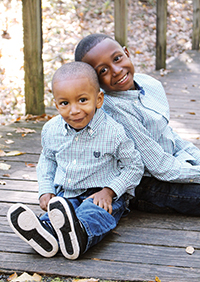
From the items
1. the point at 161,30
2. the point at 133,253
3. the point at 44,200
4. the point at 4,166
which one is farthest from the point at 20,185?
the point at 161,30

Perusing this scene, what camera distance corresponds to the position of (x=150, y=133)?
2268 mm

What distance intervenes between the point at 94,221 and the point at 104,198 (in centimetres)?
17

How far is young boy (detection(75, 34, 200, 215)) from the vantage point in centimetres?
212

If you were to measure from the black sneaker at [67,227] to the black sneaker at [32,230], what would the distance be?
5cm

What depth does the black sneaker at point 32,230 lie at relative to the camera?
173 centimetres

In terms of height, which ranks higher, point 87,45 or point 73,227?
Result: point 87,45

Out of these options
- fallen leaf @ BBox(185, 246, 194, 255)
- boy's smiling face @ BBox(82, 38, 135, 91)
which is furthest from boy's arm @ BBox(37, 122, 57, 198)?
fallen leaf @ BBox(185, 246, 194, 255)

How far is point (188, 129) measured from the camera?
3.95 meters

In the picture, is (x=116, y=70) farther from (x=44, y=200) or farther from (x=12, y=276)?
(x=12, y=276)

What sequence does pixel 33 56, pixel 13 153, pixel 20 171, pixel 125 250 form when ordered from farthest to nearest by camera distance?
pixel 33 56 < pixel 13 153 < pixel 20 171 < pixel 125 250

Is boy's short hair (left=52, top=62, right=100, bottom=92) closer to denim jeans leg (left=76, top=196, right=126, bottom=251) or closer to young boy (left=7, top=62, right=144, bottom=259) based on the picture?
young boy (left=7, top=62, right=144, bottom=259)

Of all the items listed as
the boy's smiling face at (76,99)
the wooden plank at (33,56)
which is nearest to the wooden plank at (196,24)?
the wooden plank at (33,56)

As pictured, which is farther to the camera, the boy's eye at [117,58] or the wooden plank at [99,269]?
the boy's eye at [117,58]

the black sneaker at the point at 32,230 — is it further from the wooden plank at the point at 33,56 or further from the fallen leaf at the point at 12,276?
the wooden plank at the point at 33,56
